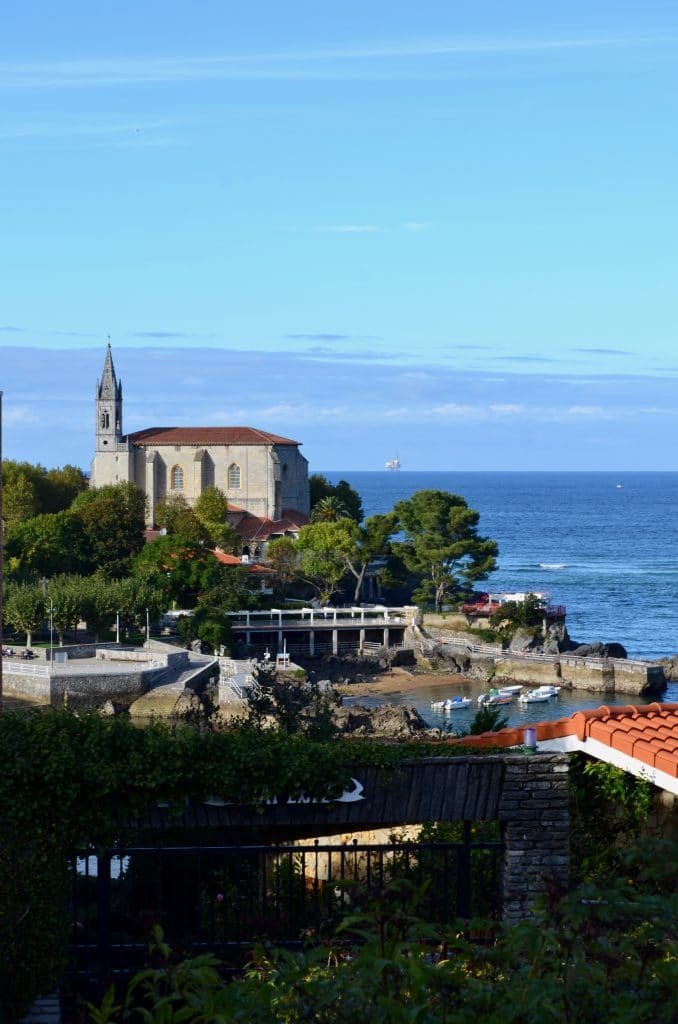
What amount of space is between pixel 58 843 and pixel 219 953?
1472 millimetres

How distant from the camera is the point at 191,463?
98.6m

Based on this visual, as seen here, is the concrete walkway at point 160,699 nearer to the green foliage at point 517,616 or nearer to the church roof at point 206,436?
the green foliage at point 517,616

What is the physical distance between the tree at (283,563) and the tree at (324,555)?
1.64ft

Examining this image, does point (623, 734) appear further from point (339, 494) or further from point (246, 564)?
point (339, 494)

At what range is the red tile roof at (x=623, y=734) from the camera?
10.7 m

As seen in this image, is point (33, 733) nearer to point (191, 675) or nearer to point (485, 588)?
point (191, 675)

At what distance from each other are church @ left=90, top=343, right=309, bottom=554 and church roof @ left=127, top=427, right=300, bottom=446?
0.08m

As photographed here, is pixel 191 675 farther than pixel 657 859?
Yes

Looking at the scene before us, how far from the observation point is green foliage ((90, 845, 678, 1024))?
4617 mm

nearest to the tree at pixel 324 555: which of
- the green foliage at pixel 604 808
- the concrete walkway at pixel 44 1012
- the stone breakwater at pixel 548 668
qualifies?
the stone breakwater at pixel 548 668

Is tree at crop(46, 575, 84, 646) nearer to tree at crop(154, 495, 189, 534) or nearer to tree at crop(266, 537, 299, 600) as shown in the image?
tree at crop(266, 537, 299, 600)

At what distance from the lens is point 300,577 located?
7912 centimetres

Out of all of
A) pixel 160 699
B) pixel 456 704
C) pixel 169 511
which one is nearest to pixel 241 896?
pixel 160 699

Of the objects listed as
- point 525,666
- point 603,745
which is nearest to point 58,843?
point 603,745
